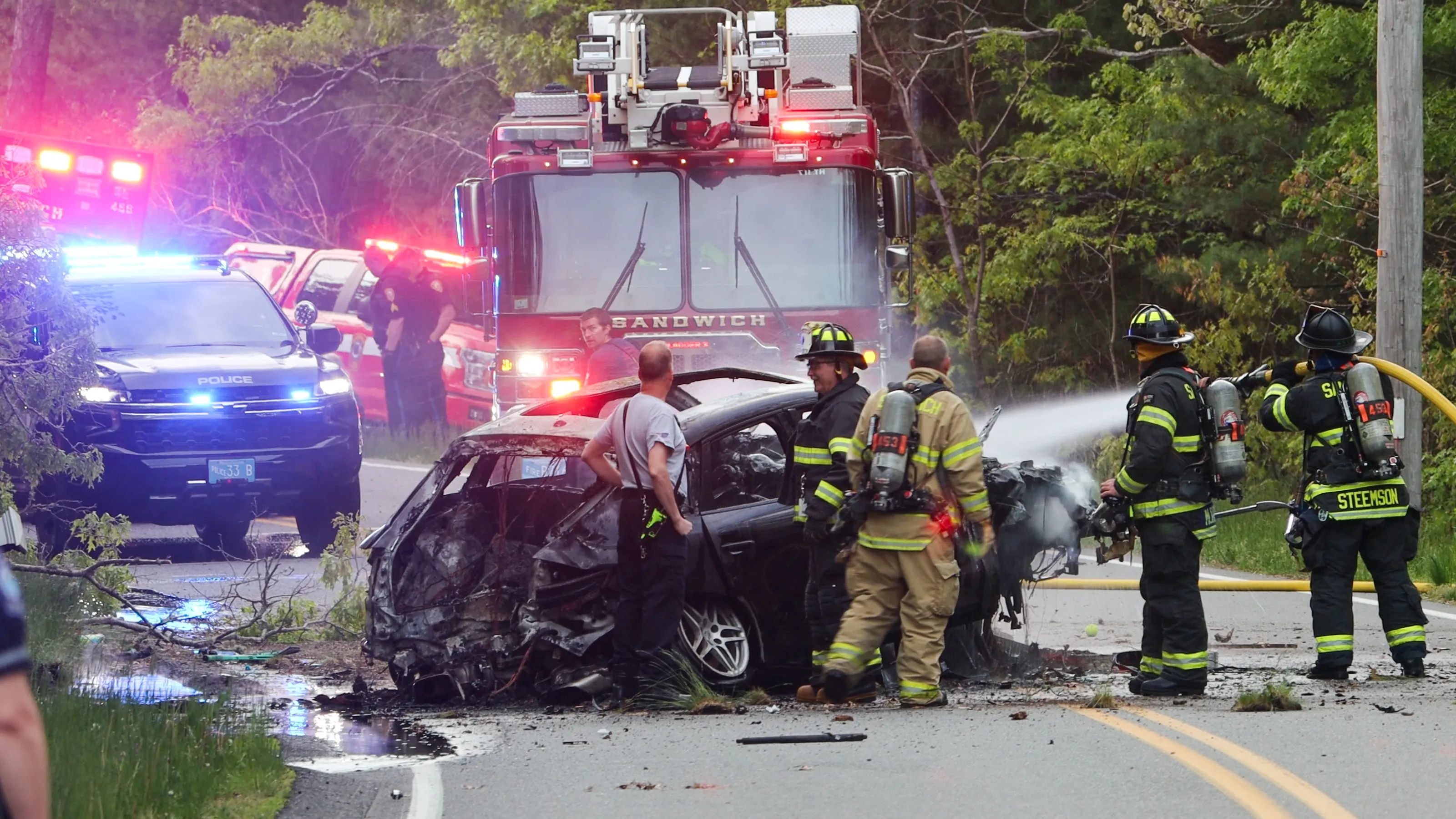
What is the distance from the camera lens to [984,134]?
2131cm

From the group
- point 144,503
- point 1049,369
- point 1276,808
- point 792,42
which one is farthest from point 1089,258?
point 1276,808

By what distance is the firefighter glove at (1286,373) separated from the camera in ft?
28.9

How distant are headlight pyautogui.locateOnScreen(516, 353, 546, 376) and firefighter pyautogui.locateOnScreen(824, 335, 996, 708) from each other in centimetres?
456

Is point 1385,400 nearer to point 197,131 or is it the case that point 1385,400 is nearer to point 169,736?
point 169,736

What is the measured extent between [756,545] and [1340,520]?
8.68 feet

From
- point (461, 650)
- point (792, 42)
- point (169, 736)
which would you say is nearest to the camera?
point (169, 736)

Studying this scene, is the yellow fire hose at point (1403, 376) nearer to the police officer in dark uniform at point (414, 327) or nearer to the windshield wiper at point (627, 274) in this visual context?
the windshield wiper at point (627, 274)

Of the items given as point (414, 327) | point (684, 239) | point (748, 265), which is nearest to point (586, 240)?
point (684, 239)

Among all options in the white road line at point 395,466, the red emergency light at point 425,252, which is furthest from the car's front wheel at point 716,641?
the red emergency light at point 425,252

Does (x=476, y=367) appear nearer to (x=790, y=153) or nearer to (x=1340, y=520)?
(x=790, y=153)

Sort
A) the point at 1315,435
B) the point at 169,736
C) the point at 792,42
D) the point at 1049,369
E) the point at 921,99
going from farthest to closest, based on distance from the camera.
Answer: the point at 921,99
the point at 1049,369
the point at 792,42
the point at 1315,435
the point at 169,736

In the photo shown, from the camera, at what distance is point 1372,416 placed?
8.45 meters

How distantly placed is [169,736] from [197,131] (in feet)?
76.3

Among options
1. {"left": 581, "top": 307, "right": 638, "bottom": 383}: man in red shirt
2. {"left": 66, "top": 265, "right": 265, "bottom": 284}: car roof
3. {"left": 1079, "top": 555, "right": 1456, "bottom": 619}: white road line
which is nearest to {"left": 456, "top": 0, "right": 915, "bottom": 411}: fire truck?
{"left": 581, "top": 307, "right": 638, "bottom": 383}: man in red shirt
